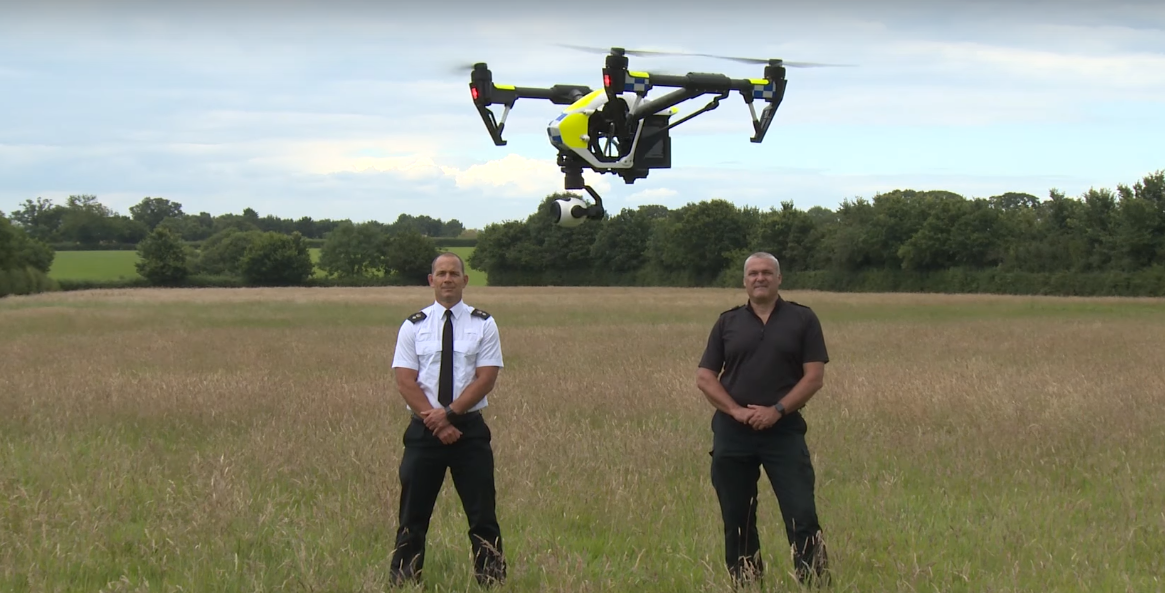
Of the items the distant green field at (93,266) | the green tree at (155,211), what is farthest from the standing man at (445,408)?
the green tree at (155,211)

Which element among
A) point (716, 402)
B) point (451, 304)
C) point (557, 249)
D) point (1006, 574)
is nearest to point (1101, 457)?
point (1006, 574)

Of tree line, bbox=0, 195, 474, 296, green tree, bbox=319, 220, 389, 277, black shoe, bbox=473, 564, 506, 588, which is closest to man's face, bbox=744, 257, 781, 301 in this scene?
black shoe, bbox=473, 564, 506, 588

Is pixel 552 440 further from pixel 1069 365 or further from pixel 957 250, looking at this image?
pixel 957 250

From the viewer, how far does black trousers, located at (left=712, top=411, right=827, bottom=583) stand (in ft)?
16.8

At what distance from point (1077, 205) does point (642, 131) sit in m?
54.5

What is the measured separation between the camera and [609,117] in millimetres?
13195

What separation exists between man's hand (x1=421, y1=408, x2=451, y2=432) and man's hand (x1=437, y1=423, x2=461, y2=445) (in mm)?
15

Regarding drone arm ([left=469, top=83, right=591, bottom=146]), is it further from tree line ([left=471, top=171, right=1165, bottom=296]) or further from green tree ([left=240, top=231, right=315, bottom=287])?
green tree ([left=240, top=231, right=315, bottom=287])

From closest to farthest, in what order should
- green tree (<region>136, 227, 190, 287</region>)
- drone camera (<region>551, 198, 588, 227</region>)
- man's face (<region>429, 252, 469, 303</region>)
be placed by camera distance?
1. man's face (<region>429, 252, 469, 303</region>)
2. drone camera (<region>551, 198, 588, 227</region>)
3. green tree (<region>136, 227, 190, 287</region>)

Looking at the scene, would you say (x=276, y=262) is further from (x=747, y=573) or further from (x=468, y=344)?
(x=747, y=573)

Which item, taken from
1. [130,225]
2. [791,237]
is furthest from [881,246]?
[130,225]

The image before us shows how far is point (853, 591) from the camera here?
5234 mm

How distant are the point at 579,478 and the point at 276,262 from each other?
101744 millimetres

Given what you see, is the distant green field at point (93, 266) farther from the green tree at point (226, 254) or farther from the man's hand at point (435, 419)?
the man's hand at point (435, 419)
